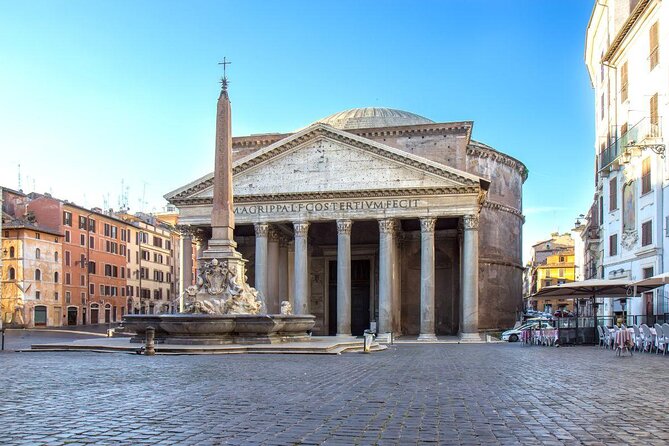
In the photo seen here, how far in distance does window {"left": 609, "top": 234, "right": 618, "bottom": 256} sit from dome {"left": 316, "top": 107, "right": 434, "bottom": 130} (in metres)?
21.5

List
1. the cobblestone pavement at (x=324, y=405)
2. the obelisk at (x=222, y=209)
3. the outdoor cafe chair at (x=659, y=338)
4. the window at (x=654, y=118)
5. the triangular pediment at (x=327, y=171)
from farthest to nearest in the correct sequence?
1. the triangular pediment at (x=327, y=171)
2. the window at (x=654, y=118)
3. the obelisk at (x=222, y=209)
4. the outdoor cafe chair at (x=659, y=338)
5. the cobblestone pavement at (x=324, y=405)

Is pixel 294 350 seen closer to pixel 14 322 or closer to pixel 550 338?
pixel 550 338

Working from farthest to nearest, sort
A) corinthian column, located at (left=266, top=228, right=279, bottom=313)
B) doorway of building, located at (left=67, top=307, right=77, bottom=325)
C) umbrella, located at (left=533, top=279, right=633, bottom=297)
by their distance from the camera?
doorway of building, located at (left=67, top=307, right=77, bottom=325)
corinthian column, located at (left=266, top=228, right=279, bottom=313)
umbrella, located at (left=533, top=279, right=633, bottom=297)

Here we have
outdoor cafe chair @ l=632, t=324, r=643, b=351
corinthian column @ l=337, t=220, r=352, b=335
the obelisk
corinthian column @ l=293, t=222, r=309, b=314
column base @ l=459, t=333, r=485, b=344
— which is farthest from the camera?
corinthian column @ l=293, t=222, r=309, b=314

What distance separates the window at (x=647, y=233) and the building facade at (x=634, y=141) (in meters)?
0.03

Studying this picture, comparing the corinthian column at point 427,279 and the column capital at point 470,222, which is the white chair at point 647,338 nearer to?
the column capital at point 470,222

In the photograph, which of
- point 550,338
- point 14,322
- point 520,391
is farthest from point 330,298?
point 520,391

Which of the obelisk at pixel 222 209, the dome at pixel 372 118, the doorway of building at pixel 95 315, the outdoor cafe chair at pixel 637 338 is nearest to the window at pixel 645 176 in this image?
the outdoor cafe chair at pixel 637 338

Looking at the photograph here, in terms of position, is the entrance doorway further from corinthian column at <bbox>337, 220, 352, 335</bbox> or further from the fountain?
the fountain

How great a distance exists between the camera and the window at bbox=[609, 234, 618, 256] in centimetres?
3122

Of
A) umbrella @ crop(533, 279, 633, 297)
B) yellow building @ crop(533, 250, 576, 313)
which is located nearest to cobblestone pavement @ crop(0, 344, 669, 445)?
umbrella @ crop(533, 279, 633, 297)

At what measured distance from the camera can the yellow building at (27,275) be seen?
2133 inches

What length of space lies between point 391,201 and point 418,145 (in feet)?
26.7

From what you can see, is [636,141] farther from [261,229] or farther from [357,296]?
[357,296]
